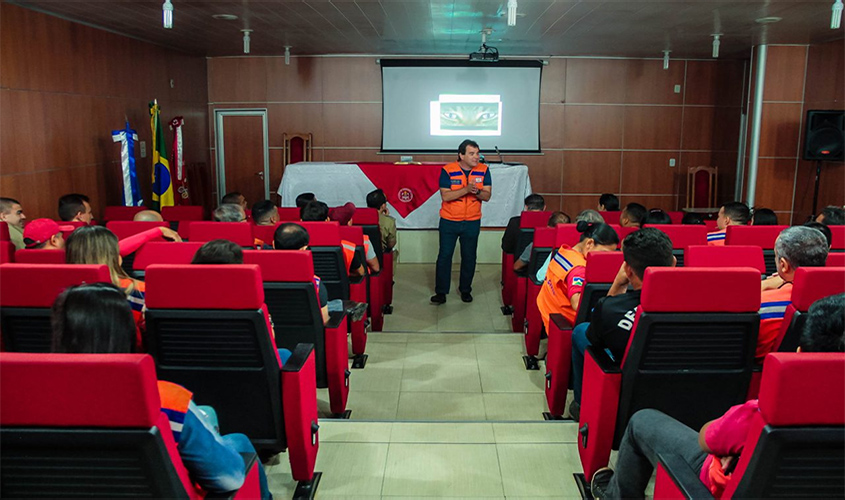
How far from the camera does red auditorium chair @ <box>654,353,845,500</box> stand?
1268 mm

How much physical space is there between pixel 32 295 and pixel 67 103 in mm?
4913

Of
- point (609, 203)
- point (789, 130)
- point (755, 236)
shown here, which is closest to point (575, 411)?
point (755, 236)

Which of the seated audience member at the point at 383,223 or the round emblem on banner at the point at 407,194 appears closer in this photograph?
the seated audience member at the point at 383,223

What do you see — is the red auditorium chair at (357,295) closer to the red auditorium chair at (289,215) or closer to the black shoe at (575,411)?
the red auditorium chair at (289,215)

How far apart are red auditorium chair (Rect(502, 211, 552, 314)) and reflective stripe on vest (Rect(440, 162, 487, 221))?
1.94 ft

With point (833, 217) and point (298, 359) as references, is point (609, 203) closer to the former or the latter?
point (833, 217)

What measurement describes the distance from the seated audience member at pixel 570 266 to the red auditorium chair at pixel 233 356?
1.53 m

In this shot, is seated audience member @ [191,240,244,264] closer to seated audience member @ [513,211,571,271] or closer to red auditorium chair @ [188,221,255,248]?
red auditorium chair @ [188,221,255,248]

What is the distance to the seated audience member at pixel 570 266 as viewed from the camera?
132 inches

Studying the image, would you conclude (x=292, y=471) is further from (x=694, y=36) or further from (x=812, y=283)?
(x=694, y=36)

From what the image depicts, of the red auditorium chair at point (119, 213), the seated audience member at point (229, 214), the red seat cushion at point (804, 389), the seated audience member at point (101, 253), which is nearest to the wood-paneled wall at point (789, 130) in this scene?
the seated audience member at point (229, 214)

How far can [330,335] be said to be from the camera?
322 cm

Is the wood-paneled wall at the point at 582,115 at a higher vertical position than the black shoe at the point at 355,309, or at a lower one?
higher

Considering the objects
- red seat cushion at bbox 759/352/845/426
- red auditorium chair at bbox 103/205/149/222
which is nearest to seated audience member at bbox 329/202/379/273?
red auditorium chair at bbox 103/205/149/222
